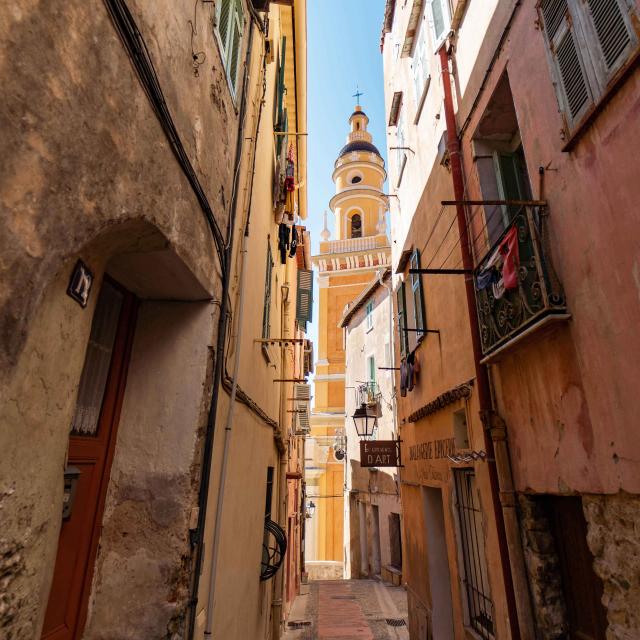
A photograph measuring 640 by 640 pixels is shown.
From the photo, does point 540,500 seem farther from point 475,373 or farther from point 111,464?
point 111,464

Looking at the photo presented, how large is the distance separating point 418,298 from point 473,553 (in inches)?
160

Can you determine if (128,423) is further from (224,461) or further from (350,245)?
(350,245)

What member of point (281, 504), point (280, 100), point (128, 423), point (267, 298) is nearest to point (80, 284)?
point (128, 423)

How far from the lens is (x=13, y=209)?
4.53ft

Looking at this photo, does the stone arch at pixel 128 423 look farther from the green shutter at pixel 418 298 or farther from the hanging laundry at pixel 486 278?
the green shutter at pixel 418 298

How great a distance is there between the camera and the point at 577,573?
3.92 m

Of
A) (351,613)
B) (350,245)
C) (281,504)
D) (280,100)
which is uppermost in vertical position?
Answer: (350,245)

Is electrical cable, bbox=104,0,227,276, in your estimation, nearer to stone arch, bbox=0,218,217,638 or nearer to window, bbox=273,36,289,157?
stone arch, bbox=0,218,217,638

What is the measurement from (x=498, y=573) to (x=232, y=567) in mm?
2822

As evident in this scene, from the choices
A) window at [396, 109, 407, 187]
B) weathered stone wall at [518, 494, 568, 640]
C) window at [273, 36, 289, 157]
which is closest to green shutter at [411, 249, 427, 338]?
window at [396, 109, 407, 187]

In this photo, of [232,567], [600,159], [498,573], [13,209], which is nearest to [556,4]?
[600,159]

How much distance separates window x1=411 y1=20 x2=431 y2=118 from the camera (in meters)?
8.05

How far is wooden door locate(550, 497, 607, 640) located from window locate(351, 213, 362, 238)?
3195cm

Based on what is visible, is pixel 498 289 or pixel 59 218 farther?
pixel 498 289
